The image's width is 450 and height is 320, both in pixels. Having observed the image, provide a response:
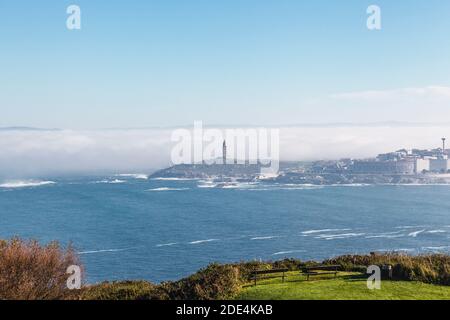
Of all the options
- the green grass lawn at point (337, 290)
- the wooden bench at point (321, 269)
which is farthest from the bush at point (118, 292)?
the wooden bench at point (321, 269)

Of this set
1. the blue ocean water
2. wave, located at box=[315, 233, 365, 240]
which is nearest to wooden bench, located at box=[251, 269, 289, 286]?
the blue ocean water

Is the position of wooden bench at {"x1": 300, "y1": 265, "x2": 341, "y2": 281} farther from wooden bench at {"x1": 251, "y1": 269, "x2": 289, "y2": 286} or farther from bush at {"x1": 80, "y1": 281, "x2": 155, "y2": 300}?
bush at {"x1": 80, "y1": 281, "x2": 155, "y2": 300}

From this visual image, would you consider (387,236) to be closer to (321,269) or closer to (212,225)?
(212,225)

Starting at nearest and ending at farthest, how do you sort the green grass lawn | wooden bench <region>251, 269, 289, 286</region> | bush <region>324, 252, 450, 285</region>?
the green grass lawn < bush <region>324, 252, 450, 285</region> < wooden bench <region>251, 269, 289, 286</region>

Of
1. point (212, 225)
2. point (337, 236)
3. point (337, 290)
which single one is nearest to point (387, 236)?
point (337, 236)
